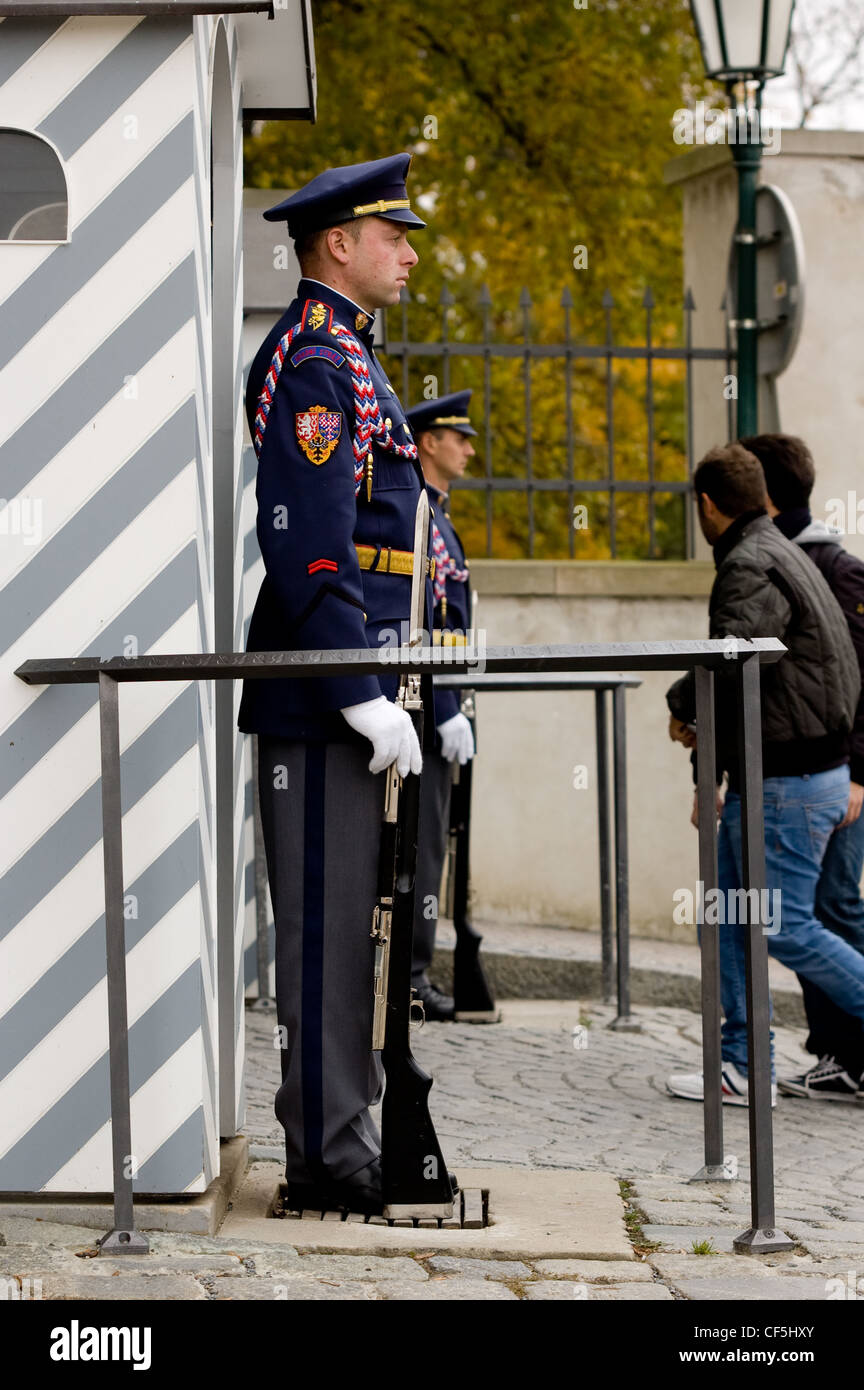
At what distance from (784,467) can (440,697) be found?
152 cm

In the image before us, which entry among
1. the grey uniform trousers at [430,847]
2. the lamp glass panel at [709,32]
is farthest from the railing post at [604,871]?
the lamp glass panel at [709,32]

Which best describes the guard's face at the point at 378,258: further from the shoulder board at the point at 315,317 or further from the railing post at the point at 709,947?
the railing post at the point at 709,947

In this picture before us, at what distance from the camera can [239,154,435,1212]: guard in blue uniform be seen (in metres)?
3.84

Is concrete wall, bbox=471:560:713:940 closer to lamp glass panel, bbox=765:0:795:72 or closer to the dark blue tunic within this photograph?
lamp glass panel, bbox=765:0:795:72

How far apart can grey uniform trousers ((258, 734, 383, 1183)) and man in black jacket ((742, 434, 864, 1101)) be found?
2.26 metres

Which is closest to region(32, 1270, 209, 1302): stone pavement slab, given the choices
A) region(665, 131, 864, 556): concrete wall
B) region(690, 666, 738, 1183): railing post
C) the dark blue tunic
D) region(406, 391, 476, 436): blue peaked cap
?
the dark blue tunic

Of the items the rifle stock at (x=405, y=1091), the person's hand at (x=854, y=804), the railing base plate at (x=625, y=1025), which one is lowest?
the railing base plate at (x=625, y=1025)

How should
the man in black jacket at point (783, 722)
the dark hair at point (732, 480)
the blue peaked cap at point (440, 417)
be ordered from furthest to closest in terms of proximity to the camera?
the blue peaked cap at point (440, 417) < the dark hair at point (732, 480) < the man in black jacket at point (783, 722)

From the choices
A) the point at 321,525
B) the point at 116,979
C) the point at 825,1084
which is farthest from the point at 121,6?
the point at 825,1084

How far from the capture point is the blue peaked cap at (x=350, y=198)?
13.4ft

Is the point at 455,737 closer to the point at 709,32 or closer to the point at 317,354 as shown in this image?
the point at 317,354

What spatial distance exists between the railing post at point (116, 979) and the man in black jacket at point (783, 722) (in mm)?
2270

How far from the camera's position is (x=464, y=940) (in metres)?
7.01
